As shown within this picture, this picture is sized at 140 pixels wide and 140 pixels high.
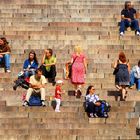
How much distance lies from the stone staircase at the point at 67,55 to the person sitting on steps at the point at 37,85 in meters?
0.29

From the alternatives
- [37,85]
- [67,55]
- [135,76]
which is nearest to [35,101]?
[37,85]

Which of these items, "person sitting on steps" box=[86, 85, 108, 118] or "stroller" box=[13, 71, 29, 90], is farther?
"stroller" box=[13, 71, 29, 90]

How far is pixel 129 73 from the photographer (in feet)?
57.4

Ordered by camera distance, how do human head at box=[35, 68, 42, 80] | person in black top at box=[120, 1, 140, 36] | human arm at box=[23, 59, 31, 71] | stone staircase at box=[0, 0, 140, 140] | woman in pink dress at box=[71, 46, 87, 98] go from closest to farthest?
stone staircase at box=[0, 0, 140, 140] → human head at box=[35, 68, 42, 80] → woman in pink dress at box=[71, 46, 87, 98] → human arm at box=[23, 59, 31, 71] → person in black top at box=[120, 1, 140, 36]

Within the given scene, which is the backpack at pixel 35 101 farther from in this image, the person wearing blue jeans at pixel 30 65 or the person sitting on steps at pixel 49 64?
the person sitting on steps at pixel 49 64

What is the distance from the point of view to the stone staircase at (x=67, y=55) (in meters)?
15.4

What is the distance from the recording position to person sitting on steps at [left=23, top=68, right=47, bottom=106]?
16.2 meters

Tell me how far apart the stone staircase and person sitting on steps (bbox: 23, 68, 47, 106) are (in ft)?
0.95

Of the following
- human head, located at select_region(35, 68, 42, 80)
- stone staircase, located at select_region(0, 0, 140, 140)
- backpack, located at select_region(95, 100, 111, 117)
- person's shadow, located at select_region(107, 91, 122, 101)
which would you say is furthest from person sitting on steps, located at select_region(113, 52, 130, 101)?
human head, located at select_region(35, 68, 42, 80)

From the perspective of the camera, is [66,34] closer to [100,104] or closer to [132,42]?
[132,42]

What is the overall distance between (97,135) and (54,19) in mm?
7990

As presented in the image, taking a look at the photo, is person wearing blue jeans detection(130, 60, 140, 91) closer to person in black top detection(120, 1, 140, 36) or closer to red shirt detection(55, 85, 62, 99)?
red shirt detection(55, 85, 62, 99)

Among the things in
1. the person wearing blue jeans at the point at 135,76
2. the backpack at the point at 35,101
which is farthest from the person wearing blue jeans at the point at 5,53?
the person wearing blue jeans at the point at 135,76

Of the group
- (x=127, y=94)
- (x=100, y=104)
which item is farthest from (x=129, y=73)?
(x=100, y=104)
